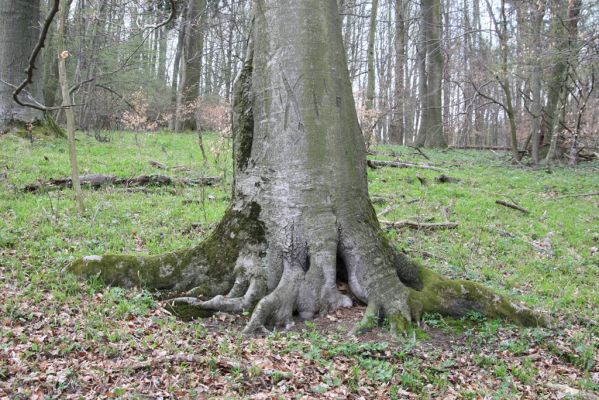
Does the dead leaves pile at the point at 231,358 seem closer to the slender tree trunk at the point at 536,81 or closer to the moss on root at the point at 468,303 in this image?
the moss on root at the point at 468,303

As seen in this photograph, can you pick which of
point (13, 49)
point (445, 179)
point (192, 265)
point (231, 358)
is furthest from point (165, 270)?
point (13, 49)

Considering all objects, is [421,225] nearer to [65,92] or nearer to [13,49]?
[65,92]

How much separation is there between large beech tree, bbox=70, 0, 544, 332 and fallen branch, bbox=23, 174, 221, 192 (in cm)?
423

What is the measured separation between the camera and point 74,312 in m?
4.34

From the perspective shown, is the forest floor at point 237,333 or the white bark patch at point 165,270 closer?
the forest floor at point 237,333

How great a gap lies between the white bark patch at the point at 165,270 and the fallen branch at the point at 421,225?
4.46m

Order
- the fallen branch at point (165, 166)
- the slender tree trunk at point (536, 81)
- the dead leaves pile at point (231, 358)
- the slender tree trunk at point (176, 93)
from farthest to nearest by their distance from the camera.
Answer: the slender tree trunk at point (176, 93)
the slender tree trunk at point (536, 81)
the fallen branch at point (165, 166)
the dead leaves pile at point (231, 358)

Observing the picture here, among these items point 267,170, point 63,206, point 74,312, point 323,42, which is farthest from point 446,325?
point 63,206

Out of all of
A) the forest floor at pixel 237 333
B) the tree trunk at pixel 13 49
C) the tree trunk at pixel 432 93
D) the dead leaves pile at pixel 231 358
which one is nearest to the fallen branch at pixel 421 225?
the forest floor at pixel 237 333

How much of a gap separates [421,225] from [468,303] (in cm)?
349

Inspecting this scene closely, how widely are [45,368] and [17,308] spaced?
1.04 metres

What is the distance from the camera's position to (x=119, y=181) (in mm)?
9656

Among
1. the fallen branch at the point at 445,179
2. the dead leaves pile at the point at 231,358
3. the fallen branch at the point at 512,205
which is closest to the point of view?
the dead leaves pile at the point at 231,358

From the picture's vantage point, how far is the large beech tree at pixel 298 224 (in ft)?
16.2
